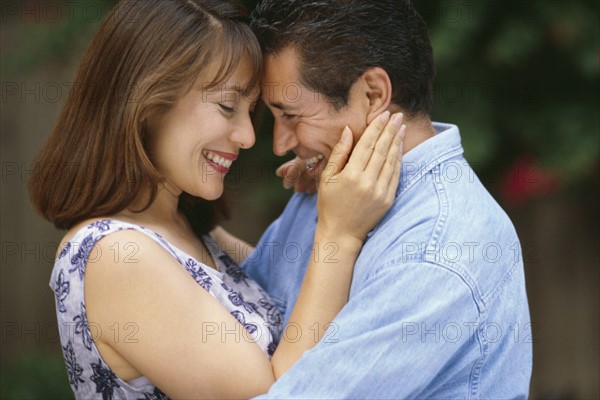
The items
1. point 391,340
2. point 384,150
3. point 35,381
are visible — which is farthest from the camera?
point 35,381

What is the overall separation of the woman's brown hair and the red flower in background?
1.63 m

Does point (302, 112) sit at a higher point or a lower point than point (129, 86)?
lower

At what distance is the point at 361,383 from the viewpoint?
1798 mm

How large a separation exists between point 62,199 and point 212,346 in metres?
0.60

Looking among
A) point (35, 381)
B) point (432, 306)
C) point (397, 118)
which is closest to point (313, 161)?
point (397, 118)

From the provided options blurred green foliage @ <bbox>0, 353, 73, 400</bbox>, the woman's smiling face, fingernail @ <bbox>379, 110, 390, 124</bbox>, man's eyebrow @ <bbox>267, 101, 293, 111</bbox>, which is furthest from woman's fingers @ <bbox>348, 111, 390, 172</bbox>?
blurred green foliage @ <bbox>0, 353, 73, 400</bbox>

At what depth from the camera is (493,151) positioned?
342 centimetres

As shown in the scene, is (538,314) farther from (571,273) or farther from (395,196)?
(395,196)

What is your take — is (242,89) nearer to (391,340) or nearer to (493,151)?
(391,340)

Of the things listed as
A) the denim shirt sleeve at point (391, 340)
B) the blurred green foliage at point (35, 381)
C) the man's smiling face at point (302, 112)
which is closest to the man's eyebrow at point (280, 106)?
the man's smiling face at point (302, 112)

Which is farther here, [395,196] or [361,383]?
[395,196]

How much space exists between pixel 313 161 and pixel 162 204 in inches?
17.2

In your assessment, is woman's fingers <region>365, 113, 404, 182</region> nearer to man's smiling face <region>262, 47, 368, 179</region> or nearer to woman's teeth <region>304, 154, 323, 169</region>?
man's smiling face <region>262, 47, 368, 179</region>

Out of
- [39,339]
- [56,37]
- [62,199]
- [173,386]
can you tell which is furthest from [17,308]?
[173,386]
